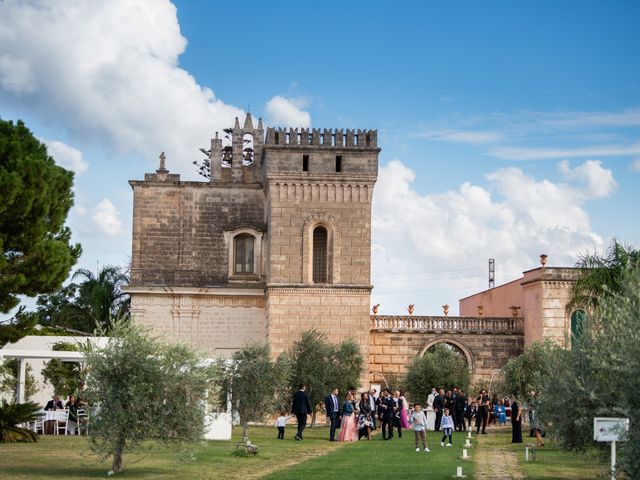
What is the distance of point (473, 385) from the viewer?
4584 cm

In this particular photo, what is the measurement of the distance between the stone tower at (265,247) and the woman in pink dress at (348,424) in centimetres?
1188

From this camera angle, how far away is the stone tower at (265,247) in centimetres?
4350

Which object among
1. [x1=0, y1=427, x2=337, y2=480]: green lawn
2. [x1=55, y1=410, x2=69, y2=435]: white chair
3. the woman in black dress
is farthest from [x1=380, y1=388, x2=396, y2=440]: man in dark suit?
[x1=55, y1=410, x2=69, y2=435]: white chair

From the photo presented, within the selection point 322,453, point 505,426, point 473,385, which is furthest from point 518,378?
point 322,453

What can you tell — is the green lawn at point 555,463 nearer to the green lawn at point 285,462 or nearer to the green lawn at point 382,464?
the green lawn at point 285,462

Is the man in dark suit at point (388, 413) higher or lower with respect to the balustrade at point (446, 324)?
lower

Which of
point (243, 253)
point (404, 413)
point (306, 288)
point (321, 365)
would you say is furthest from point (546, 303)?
point (243, 253)

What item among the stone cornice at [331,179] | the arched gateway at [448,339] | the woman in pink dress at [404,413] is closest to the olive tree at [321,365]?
the woman in pink dress at [404,413]

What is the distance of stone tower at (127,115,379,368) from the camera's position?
43.5 meters

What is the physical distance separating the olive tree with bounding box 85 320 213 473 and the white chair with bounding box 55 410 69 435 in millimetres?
11690

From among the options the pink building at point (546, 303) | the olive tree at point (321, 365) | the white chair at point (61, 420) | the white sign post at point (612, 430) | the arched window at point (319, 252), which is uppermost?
the arched window at point (319, 252)

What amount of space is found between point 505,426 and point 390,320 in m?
7.47

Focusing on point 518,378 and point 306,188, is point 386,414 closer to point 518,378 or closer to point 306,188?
point 518,378

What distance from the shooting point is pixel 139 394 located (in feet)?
66.1
